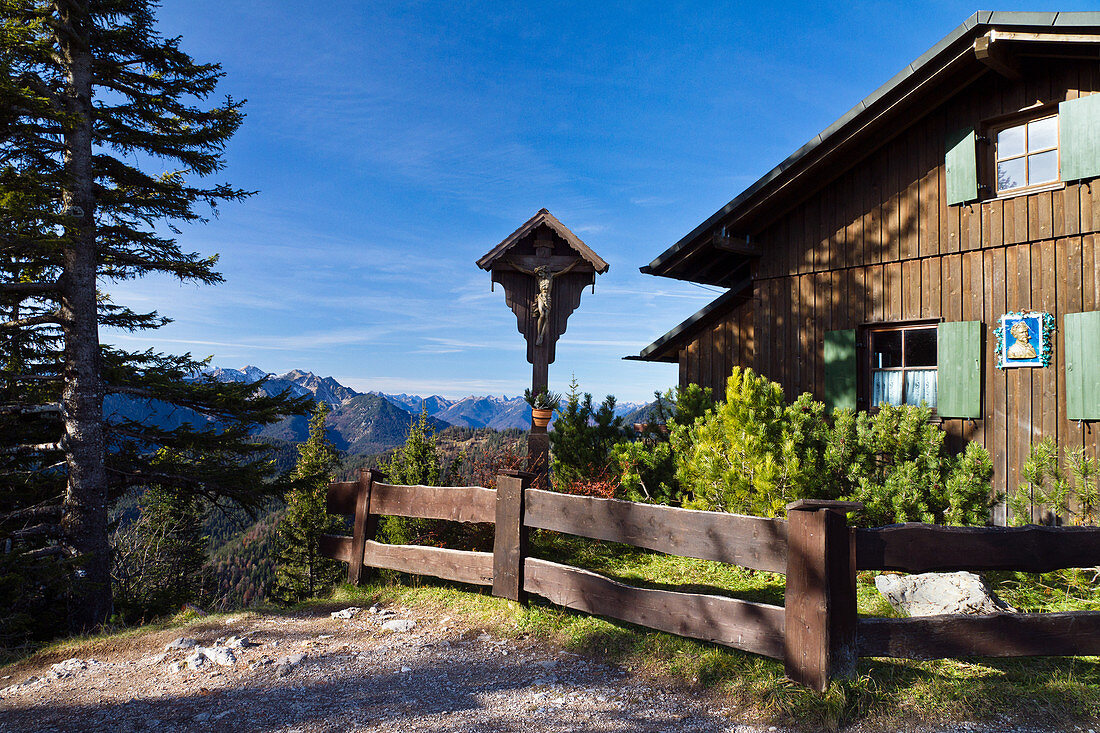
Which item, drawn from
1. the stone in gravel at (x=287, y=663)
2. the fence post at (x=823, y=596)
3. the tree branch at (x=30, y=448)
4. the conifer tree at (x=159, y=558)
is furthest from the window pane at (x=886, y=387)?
the conifer tree at (x=159, y=558)

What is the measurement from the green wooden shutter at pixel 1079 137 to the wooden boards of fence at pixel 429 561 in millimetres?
8481

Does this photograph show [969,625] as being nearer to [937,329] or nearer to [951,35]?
[937,329]

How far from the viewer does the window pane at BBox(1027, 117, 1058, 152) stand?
7.59 meters

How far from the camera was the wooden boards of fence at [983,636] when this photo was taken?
11.8ft

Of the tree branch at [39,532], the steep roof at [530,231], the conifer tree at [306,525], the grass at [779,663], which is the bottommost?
the conifer tree at [306,525]

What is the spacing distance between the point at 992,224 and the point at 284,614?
10051 mm

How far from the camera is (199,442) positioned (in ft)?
41.1

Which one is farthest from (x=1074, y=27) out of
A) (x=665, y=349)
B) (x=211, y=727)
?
(x=211, y=727)

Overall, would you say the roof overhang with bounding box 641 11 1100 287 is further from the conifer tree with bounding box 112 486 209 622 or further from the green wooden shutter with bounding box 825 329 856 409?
the conifer tree with bounding box 112 486 209 622

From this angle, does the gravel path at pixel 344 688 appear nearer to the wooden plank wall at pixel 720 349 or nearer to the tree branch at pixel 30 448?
the tree branch at pixel 30 448

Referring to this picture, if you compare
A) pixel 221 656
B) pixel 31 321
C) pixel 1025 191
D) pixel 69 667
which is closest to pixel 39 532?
pixel 31 321

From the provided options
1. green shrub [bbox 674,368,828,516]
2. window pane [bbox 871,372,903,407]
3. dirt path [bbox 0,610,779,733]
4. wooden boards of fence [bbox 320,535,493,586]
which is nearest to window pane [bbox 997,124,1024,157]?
window pane [bbox 871,372,903,407]

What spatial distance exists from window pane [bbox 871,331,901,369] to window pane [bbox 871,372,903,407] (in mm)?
202

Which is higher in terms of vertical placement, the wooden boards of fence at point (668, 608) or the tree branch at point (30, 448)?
the tree branch at point (30, 448)
